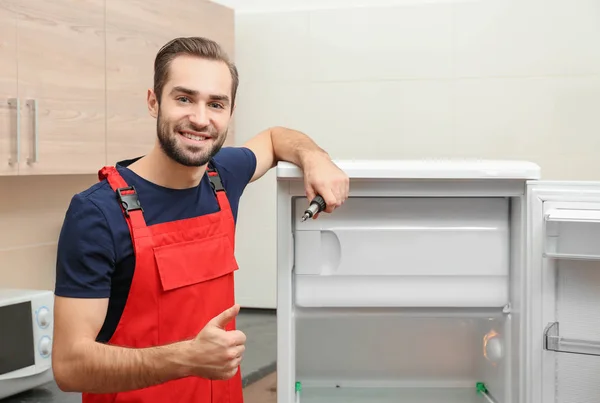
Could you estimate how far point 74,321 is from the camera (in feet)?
3.67

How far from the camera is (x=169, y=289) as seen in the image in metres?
1.24

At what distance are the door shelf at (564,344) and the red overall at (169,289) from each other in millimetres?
571

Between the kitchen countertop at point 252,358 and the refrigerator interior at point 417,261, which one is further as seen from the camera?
the kitchen countertop at point 252,358

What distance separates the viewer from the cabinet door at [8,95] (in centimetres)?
180

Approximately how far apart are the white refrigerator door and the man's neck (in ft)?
1.94

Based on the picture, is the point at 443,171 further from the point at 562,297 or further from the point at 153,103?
the point at 153,103

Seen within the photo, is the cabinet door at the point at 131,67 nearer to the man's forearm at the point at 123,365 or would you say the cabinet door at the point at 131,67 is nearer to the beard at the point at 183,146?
the beard at the point at 183,146

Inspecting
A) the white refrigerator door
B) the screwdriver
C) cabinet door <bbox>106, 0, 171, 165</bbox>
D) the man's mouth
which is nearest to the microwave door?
cabinet door <bbox>106, 0, 171, 165</bbox>

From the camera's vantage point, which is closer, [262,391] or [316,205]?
[316,205]

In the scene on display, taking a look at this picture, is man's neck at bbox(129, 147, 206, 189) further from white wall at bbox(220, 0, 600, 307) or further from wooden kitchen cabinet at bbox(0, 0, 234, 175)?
white wall at bbox(220, 0, 600, 307)

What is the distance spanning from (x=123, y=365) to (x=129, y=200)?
0.92ft

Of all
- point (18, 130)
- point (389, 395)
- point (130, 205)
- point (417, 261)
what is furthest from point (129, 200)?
point (18, 130)

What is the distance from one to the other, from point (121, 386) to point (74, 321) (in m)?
0.12

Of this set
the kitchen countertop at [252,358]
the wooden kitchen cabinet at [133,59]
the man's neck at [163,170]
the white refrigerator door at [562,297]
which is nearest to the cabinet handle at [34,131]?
the wooden kitchen cabinet at [133,59]
